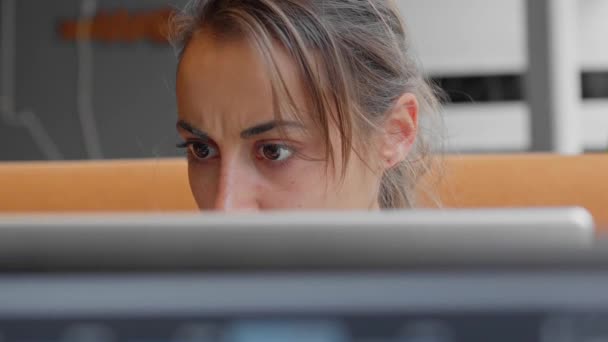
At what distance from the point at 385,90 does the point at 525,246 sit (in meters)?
0.83

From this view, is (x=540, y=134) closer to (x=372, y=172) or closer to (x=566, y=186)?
(x=566, y=186)

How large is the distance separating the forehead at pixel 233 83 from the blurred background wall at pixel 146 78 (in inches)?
93.9

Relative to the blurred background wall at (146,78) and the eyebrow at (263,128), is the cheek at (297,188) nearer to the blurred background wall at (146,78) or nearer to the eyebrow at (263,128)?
the eyebrow at (263,128)

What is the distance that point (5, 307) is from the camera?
10.5 inches

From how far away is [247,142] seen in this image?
934 millimetres

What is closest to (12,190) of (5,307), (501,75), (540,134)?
(5,307)

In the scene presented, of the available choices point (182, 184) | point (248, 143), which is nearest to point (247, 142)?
point (248, 143)

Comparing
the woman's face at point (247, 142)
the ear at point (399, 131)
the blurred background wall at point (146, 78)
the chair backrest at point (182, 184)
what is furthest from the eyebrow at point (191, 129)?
the blurred background wall at point (146, 78)

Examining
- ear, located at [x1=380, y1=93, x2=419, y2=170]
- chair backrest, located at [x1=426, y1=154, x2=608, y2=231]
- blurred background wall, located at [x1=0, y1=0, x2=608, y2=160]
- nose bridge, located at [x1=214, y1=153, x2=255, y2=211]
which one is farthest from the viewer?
blurred background wall, located at [x1=0, y1=0, x2=608, y2=160]

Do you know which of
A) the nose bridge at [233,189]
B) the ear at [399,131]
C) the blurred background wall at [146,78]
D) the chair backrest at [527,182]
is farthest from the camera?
the blurred background wall at [146,78]

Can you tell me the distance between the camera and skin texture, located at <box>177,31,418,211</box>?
927 millimetres

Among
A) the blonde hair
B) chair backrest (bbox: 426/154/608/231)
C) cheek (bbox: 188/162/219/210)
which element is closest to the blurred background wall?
chair backrest (bbox: 426/154/608/231)

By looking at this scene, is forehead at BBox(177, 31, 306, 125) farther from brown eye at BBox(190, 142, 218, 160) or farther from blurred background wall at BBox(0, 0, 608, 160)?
blurred background wall at BBox(0, 0, 608, 160)

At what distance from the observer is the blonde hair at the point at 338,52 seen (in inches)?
37.9
